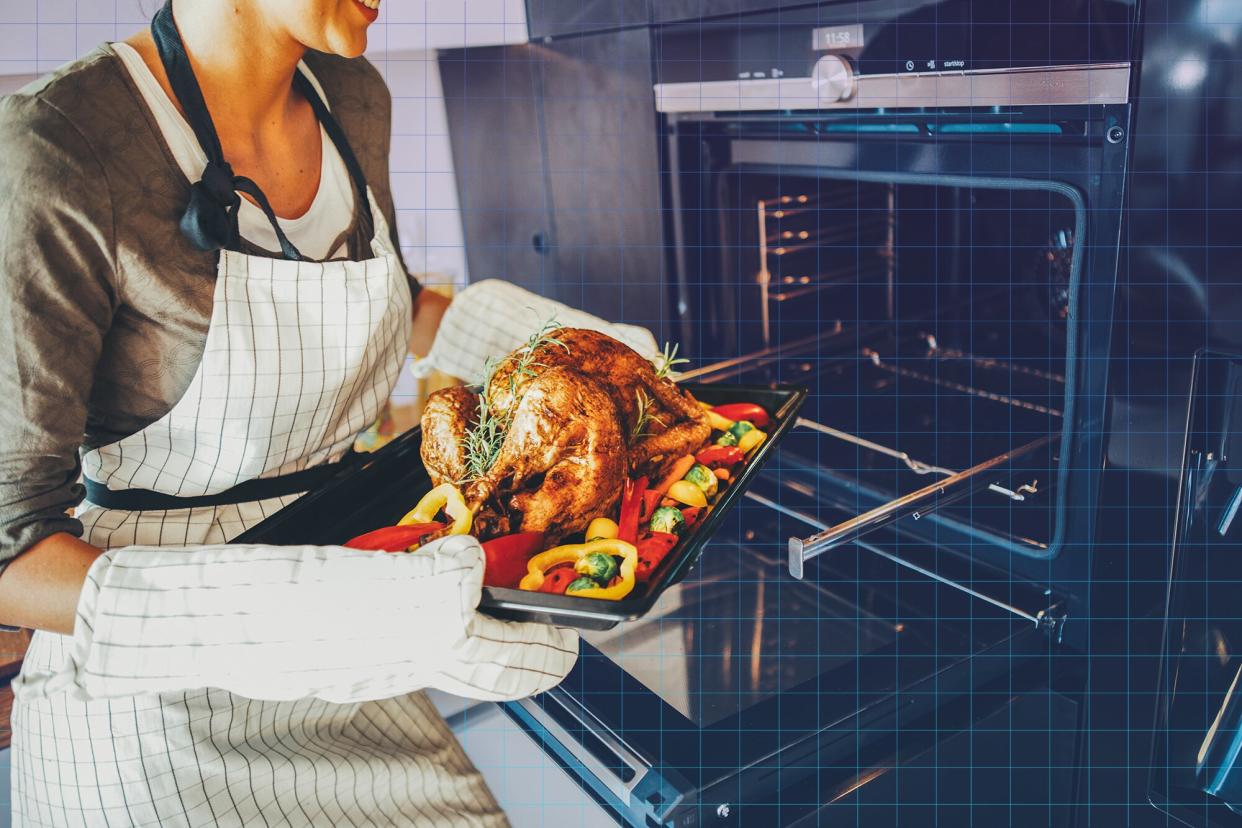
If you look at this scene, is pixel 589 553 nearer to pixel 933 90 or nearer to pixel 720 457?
pixel 720 457

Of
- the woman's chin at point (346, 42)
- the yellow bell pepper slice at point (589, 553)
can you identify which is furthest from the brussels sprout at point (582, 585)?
the woman's chin at point (346, 42)

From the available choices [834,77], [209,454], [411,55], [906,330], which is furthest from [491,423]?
[411,55]

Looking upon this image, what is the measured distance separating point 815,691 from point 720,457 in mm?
274

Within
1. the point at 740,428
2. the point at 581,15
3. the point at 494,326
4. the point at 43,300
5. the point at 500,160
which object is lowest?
the point at 740,428

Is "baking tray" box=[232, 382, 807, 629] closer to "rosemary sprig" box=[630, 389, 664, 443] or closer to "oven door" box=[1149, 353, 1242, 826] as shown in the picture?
"rosemary sprig" box=[630, 389, 664, 443]

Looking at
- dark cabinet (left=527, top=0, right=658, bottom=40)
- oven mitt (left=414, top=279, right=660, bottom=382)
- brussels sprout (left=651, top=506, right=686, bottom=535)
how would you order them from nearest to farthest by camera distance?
1. brussels sprout (left=651, top=506, right=686, bottom=535)
2. oven mitt (left=414, top=279, right=660, bottom=382)
3. dark cabinet (left=527, top=0, right=658, bottom=40)

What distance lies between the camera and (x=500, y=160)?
2045 mm

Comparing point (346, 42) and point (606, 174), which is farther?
point (606, 174)

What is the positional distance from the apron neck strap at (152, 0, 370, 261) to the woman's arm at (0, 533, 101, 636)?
0.31 meters

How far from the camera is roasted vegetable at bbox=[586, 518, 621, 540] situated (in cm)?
104

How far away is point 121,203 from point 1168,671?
1.12m

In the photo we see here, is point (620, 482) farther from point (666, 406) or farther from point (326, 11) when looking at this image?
point (326, 11)

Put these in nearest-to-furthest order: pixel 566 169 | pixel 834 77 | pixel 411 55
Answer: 1. pixel 834 77
2. pixel 566 169
3. pixel 411 55

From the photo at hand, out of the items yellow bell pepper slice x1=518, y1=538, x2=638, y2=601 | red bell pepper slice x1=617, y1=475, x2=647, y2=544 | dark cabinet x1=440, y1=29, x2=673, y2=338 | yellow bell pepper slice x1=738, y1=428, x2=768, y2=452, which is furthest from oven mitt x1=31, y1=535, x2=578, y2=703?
dark cabinet x1=440, y1=29, x2=673, y2=338
